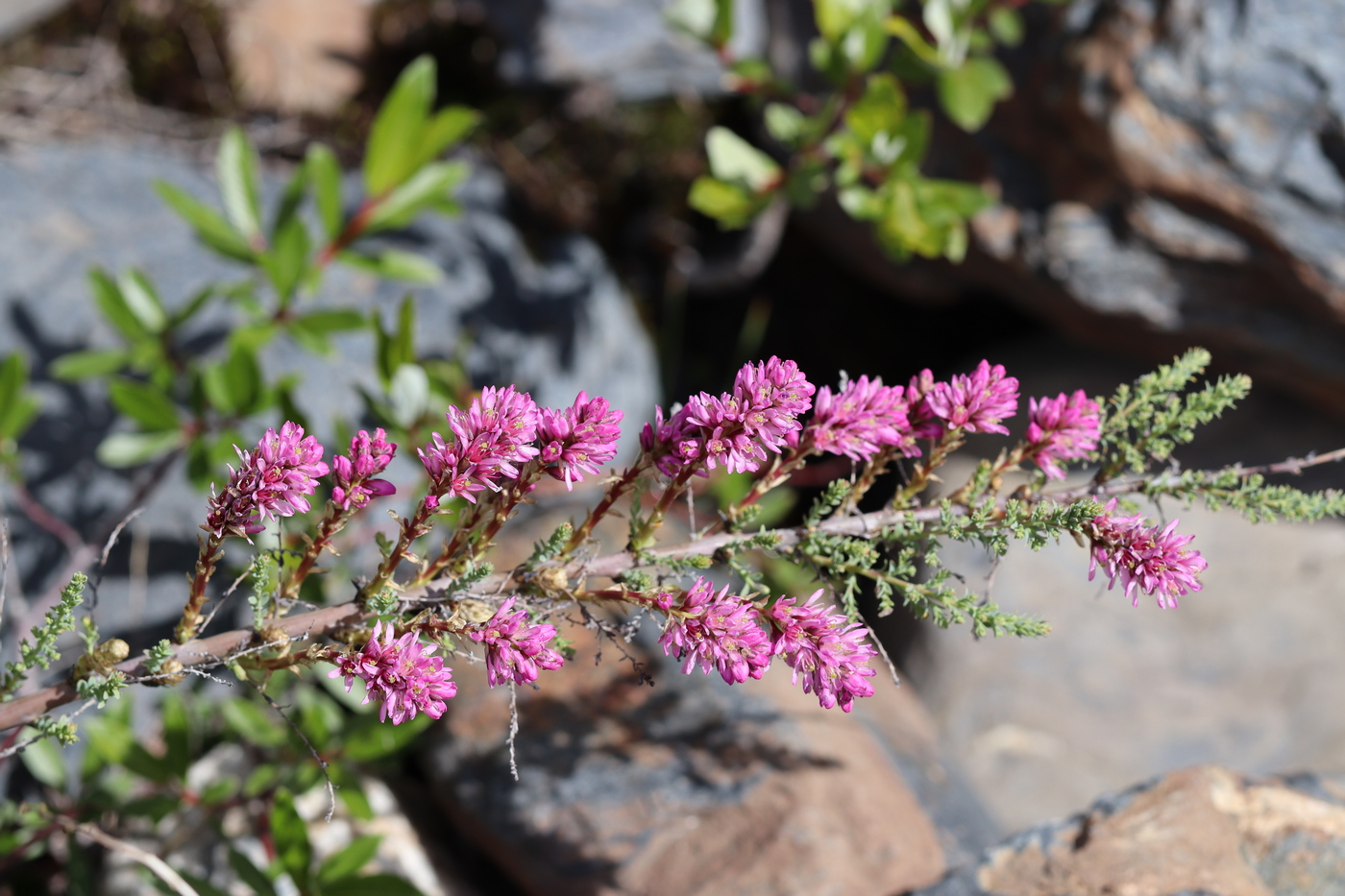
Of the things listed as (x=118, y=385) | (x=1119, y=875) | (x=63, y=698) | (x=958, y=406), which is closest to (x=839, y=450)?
(x=958, y=406)

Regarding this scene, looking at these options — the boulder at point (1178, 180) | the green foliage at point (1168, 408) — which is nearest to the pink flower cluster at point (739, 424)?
the green foliage at point (1168, 408)

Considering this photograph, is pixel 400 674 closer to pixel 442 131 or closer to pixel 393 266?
pixel 393 266

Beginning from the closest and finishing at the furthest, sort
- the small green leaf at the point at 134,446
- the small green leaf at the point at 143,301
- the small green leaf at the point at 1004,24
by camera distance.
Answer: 1. the small green leaf at the point at 134,446
2. the small green leaf at the point at 143,301
3. the small green leaf at the point at 1004,24

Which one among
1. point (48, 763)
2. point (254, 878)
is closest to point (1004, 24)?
point (254, 878)

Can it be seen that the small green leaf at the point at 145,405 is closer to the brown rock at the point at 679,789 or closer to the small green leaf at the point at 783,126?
the brown rock at the point at 679,789

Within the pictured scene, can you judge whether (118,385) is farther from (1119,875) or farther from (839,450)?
(1119,875)

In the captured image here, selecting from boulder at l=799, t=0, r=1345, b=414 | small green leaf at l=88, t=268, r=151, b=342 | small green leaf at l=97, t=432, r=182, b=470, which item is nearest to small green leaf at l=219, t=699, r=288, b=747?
small green leaf at l=97, t=432, r=182, b=470

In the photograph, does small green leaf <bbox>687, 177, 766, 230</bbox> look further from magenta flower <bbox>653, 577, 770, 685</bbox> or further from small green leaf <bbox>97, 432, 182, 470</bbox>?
magenta flower <bbox>653, 577, 770, 685</bbox>
